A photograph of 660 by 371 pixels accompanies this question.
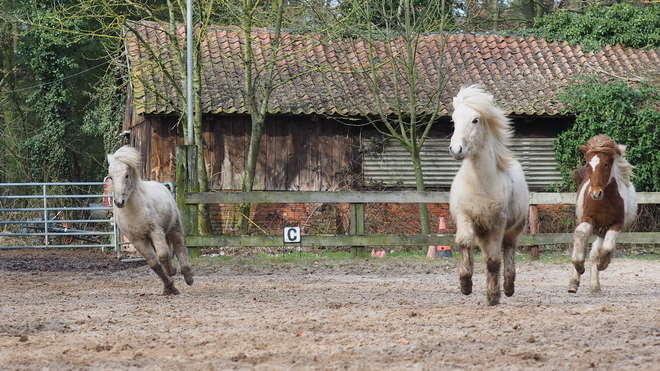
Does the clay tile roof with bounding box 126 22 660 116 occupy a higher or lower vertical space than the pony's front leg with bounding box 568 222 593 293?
higher

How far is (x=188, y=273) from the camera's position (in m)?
9.97

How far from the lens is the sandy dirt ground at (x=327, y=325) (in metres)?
5.08

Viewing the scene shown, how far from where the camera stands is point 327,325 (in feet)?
21.5

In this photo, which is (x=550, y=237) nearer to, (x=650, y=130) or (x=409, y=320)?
(x=650, y=130)

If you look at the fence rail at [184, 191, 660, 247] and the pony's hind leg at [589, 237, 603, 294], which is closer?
the pony's hind leg at [589, 237, 603, 294]

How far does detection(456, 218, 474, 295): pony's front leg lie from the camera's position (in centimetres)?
745

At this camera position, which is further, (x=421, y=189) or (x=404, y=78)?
(x=404, y=78)

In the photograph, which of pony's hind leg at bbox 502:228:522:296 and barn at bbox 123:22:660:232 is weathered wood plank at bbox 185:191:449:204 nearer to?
barn at bbox 123:22:660:232

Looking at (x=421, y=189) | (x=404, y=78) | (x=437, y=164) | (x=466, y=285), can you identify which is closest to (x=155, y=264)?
(x=466, y=285)

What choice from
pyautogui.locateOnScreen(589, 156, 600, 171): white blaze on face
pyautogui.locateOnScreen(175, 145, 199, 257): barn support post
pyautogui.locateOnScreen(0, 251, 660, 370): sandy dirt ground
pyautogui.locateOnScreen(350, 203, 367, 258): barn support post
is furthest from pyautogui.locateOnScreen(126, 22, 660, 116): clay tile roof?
pyautogui.locateOnScreen(589, 156, 600, 171): white blaze on face

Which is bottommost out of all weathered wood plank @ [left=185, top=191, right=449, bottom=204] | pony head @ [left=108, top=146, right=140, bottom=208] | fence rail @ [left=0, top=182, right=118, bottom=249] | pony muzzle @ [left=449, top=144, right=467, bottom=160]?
fence rail @ [left=0, top=182, right=118, bottom=249]

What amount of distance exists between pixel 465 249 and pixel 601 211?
2.49 m

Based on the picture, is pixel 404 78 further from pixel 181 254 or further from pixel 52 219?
pixel 181 254

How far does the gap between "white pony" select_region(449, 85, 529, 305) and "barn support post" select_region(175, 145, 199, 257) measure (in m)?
7.33
